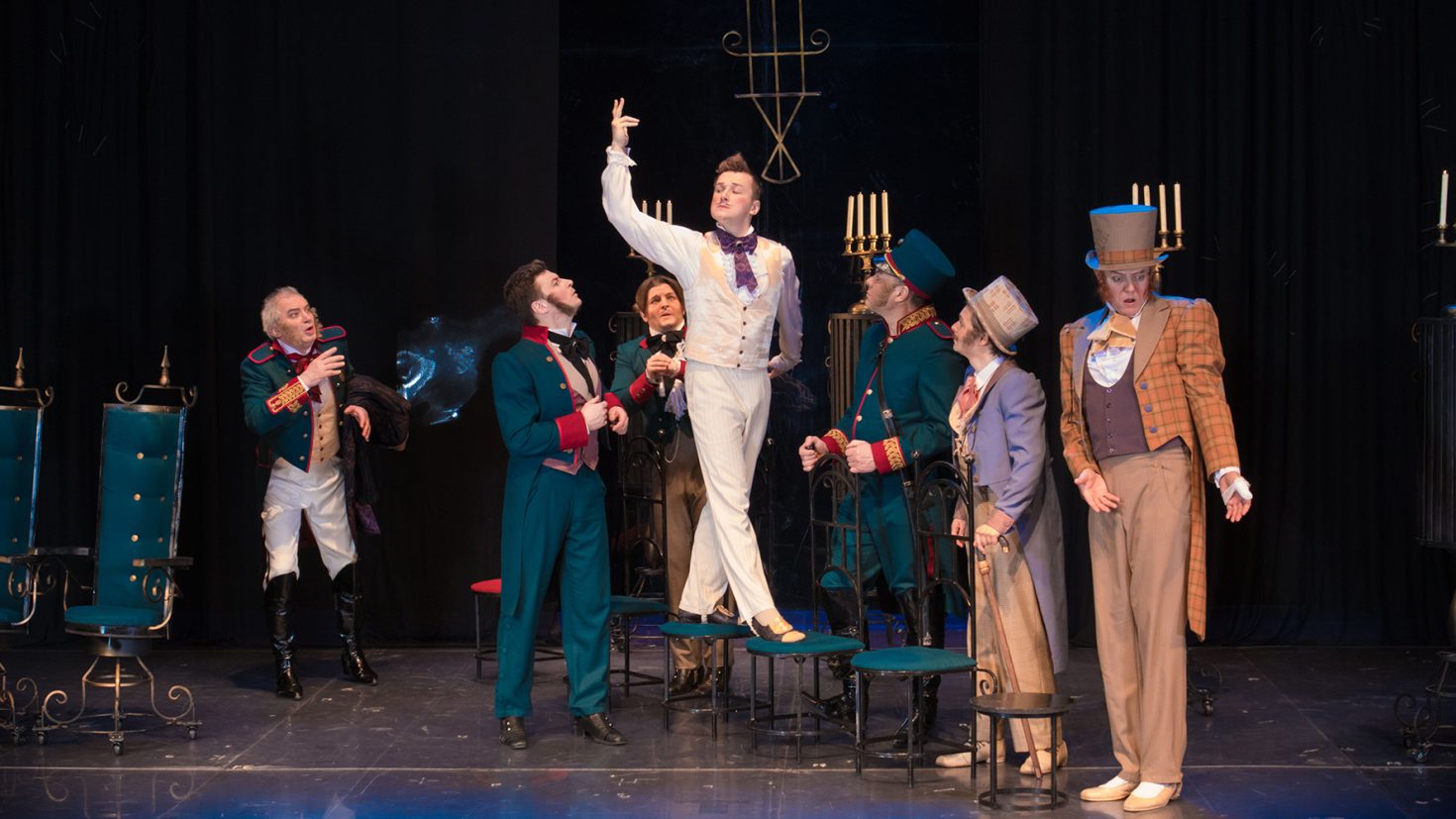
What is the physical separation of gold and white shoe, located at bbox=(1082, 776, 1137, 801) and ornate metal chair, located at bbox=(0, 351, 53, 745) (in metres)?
3.69

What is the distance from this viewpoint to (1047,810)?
4660 mm

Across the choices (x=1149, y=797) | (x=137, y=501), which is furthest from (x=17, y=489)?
(x=1149, y=797)

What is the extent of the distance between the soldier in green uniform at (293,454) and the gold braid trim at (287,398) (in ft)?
0.20

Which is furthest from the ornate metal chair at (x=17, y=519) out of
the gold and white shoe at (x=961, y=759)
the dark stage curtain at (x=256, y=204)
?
the gold and white shoe at (x=961, y=759)

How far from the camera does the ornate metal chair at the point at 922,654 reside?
16.0 feet

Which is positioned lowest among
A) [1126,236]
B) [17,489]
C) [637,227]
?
[17,489]

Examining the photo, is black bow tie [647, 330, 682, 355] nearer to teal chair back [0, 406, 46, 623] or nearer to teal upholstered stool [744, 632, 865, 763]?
teal upholstered stool [744, 632, 865, 763]

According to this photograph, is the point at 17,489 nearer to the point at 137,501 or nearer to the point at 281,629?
the point at 137,501

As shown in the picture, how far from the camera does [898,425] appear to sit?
5484 mm

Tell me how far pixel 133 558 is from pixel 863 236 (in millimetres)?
3243

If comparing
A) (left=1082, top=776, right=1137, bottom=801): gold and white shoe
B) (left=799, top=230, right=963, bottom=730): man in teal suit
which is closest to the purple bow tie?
(left=799, top=230, right=963, bottom=730): man in teal suit

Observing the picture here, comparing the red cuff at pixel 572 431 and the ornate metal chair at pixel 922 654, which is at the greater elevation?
the red cuff at pixel 572 431

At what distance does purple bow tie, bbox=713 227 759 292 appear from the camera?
535 centimetres

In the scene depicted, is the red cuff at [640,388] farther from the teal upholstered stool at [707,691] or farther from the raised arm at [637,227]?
the teal upholstered stool at [707,691]
